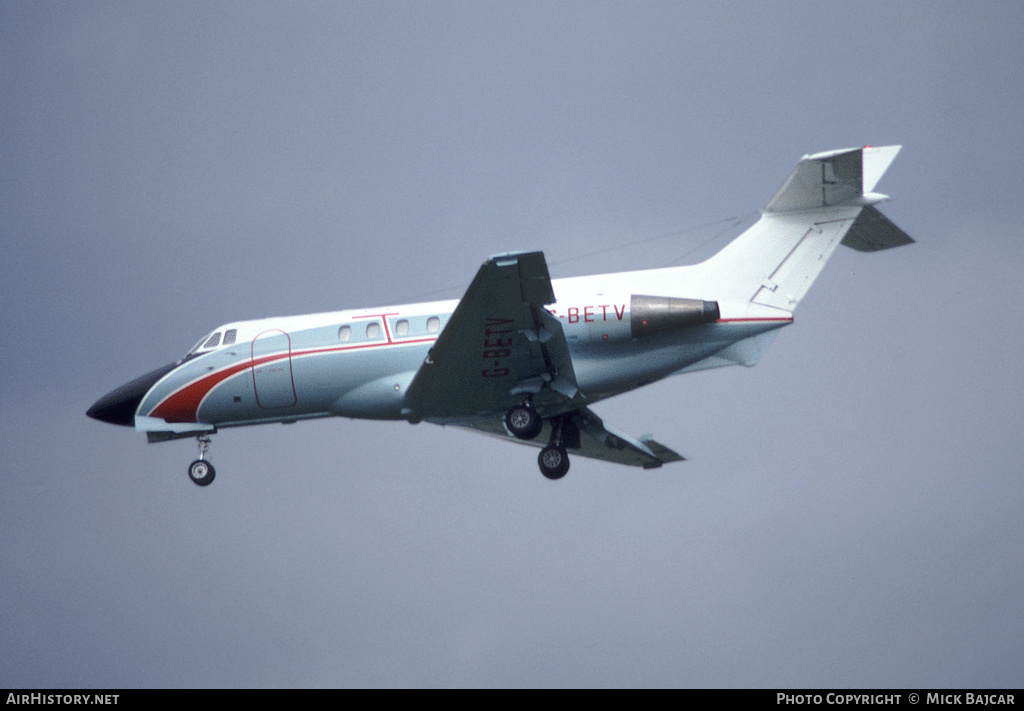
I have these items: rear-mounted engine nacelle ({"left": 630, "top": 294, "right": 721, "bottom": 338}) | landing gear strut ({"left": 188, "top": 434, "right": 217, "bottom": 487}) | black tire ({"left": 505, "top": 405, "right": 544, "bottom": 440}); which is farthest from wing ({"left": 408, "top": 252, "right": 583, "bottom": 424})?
landing gear strut ({"left": 188, "top": 434, "right": 217, "bottom": 487})

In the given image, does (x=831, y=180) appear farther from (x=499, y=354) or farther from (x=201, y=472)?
(x=201, y=472)

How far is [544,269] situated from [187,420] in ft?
35.6

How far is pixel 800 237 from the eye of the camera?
29953mm

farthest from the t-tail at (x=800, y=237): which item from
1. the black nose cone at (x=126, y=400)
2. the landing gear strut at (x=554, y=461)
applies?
the black nose cone at (x=126, y=400)

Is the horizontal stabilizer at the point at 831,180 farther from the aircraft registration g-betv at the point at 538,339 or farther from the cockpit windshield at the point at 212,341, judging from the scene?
the cockpit windshield at the point at 212,341

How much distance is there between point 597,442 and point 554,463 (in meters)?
2.85

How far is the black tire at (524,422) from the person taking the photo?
98.4 feet

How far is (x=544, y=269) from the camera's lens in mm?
26594

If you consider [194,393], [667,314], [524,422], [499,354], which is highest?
[667,314]

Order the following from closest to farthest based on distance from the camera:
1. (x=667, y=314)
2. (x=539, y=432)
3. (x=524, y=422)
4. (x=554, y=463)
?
(x=667, y=314) → (x=524, y=422) → (x=539, y=432) → (x=554, y=463)

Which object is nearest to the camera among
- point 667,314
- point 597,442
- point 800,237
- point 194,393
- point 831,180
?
point 667,314

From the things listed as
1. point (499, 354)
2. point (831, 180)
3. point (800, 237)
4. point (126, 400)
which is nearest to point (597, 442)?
point (499, 354)

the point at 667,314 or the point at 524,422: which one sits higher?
the point at 667,314

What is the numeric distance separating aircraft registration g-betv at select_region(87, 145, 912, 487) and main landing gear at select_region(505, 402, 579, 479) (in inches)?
1.2
